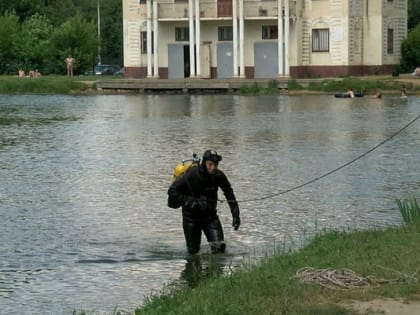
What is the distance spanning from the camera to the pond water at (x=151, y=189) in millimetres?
15867

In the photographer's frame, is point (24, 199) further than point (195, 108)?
No

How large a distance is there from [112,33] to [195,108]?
189 feet

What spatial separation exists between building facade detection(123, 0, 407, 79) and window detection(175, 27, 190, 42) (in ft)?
0.16

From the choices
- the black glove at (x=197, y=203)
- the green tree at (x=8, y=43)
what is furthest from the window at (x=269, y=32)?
the black glove at (x=197, y=203)

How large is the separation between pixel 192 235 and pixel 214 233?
1.06ft

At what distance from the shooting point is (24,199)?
2331 cm

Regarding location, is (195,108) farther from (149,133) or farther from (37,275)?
(37,275)

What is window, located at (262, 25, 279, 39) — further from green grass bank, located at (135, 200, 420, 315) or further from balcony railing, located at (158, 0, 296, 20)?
green grass bank, located at (135, 200, 420, 315)

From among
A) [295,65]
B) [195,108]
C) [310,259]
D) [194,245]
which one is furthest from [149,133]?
[295,65]

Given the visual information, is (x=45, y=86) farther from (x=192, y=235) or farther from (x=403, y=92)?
(x=192, y=235)

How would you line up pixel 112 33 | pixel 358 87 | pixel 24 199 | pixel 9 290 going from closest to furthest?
1. pixel 9 290
2. pixel 24 199
3. pixel 358 87
4. pixel 112 33

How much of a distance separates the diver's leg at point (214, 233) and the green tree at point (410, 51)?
6155 centimetres

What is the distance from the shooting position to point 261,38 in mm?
76250

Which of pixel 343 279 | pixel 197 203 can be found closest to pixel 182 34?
pixel 197 203
